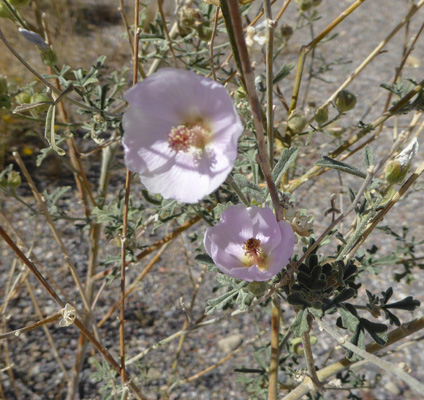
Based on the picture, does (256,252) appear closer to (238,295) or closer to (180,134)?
(238,295)

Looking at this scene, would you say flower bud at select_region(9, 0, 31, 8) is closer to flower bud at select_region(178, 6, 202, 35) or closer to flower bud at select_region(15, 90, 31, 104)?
flower bud at select_region(15, 90, 31, 104)

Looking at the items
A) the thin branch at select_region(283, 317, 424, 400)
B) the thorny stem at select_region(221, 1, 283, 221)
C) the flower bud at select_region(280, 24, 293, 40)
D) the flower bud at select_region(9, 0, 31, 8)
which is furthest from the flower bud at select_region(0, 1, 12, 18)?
the thin branch at select_region(283, 317, 424, 400)

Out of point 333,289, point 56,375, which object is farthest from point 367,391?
point 333,289

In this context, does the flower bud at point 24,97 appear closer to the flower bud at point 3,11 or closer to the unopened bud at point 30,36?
the flower bud at point 3,11

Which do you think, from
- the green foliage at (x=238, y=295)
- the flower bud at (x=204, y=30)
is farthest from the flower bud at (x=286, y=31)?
the green foliage at (x=238, y=295)

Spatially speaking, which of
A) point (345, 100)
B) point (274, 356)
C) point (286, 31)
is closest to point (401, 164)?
point (345, 100)

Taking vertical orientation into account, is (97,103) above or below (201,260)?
above

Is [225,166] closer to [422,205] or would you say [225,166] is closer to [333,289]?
[333,289]
